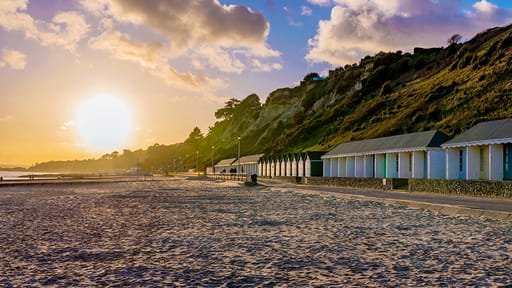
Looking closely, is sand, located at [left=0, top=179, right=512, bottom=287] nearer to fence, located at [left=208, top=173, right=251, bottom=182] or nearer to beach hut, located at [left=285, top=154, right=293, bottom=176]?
fence, located at [left=208, top=173, right=251, bottom=182]

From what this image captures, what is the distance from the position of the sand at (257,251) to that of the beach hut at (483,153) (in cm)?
1595

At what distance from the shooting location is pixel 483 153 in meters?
32.9

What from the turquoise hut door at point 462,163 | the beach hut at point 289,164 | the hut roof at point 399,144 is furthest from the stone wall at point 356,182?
the beach hut at point 289,164

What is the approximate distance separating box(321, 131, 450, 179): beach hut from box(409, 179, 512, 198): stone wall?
4900 millimetres

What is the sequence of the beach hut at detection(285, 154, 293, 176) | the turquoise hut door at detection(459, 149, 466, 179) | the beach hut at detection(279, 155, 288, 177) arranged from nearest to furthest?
1. the turquoise hut door at detection(459, 149, 466, 179)
2. the beach hut at detection(285, 154, 293, 176)
3. the beach hut at detection(279, 155, 288, 177)

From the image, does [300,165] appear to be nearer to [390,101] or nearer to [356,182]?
[356,182]

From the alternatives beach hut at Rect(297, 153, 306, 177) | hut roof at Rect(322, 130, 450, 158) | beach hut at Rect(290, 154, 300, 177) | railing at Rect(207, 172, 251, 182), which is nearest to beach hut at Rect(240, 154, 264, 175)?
railing at Rect(207, 172, 251, 182)

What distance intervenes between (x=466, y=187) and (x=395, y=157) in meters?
15.5

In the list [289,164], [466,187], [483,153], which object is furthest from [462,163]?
[289,164]

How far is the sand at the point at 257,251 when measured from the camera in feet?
25.0

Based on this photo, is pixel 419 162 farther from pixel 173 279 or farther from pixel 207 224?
pixel 173 279

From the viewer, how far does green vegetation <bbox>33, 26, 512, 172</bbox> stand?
2621 inches

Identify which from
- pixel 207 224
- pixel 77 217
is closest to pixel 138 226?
pixel 207 224

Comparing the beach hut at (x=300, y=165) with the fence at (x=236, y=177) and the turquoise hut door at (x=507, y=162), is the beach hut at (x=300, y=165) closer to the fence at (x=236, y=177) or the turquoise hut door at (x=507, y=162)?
the fence at (x=236, y=177)
